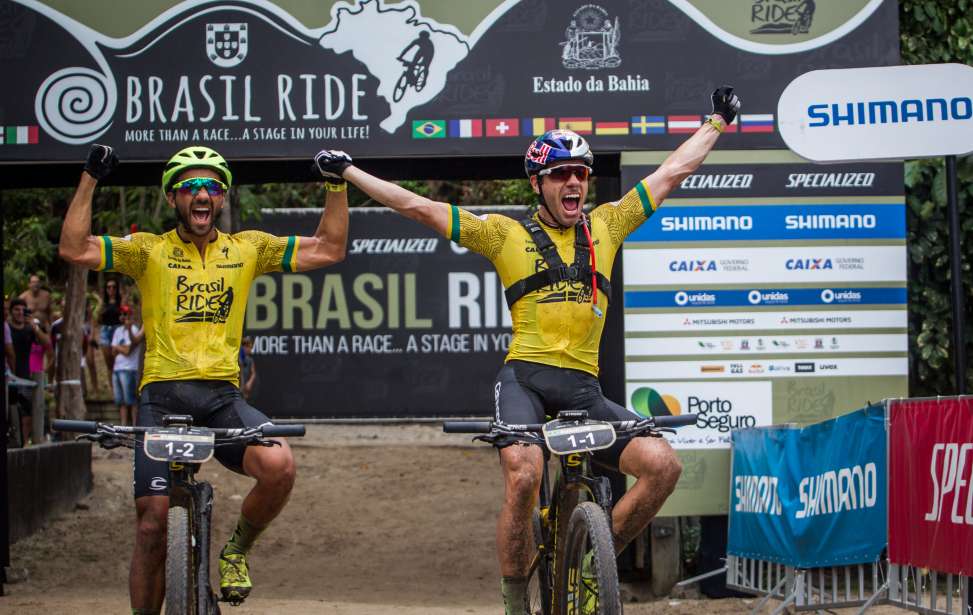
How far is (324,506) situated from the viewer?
1595 cm

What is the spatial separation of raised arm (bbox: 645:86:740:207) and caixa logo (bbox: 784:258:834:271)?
293 cm

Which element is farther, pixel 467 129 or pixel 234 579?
pixel 467 129

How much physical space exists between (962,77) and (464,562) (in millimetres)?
7236

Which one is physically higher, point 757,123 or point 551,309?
point 757,123

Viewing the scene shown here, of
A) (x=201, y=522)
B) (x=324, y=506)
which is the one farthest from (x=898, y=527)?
(x=324, y=506)

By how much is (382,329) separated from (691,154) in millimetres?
12727

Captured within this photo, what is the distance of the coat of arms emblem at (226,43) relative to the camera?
9.38 meters

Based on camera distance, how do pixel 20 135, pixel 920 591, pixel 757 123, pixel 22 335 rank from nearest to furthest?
pixel 920 591 < pixel 20 135 < pixel 757 123 < pixel 22 335

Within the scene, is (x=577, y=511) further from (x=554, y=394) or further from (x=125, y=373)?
(x=125, y=373)

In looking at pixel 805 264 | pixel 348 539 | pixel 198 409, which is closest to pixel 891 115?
pixel 805 264

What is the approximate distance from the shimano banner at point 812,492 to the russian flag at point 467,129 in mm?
2830

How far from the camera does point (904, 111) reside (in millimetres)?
7883

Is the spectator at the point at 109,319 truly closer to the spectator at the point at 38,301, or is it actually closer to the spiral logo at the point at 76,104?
the spectator at the point at 38,301

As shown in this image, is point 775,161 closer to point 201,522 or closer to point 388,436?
point 201,522
